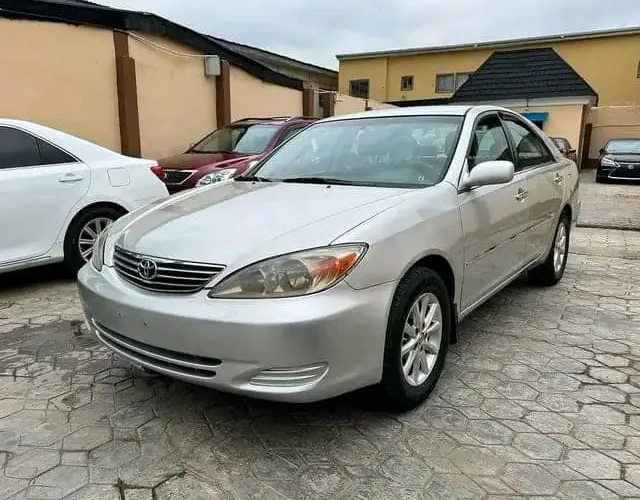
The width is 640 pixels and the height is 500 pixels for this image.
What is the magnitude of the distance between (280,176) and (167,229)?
110 centimetres

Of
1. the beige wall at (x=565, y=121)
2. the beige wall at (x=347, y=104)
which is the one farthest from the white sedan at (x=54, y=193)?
the beige wall at (x=565, y=121)

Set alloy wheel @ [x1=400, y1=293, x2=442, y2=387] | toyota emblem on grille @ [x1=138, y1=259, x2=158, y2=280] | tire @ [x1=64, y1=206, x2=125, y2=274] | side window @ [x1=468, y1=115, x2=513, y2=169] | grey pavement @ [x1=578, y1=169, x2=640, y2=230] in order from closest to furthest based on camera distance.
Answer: toyota emblem on grille @ [x1=138, y1=259, x2=158, y2=280] < alloy wheel @ [x1=400, y1=293, x2=442, y2=387] < side window @ [x1=468, y1=115, x2=513, y2=169] < tire @ [x1=64, y1=206, x2=125, y2=274] < grey pavement @ [x1=578, y1=169, x2=640, y2=230]

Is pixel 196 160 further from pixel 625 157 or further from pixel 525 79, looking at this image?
pixel 525 79

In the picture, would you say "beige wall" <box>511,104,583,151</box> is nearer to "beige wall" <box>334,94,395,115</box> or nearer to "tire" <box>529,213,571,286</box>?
"beige wall" <box>334,94,395,115</box>

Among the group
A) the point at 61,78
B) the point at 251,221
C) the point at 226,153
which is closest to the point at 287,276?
the point at 251,221

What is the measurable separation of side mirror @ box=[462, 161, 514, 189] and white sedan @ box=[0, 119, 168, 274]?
135 inches

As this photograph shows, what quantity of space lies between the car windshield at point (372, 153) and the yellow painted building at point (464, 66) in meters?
28.4

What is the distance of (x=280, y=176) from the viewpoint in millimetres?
3684

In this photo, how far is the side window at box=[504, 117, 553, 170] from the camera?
425 cm

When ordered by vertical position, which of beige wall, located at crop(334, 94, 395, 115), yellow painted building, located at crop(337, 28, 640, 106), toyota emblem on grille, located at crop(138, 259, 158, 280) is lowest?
toyota emblem on grille, located at crop(138, 259, 158, 280)

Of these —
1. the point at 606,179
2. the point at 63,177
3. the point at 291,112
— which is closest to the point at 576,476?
the point at 63,177

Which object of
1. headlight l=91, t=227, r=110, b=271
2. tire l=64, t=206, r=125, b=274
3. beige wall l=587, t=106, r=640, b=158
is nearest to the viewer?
headlight l=91, t=227, r=110, b=271

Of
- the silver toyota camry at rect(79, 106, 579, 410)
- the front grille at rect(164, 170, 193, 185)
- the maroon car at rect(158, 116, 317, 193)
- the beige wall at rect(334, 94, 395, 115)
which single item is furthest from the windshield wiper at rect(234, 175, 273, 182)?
the beige wall at rect(334, 94, 395, 115)

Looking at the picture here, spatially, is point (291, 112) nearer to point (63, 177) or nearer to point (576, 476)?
point (63, 177)
